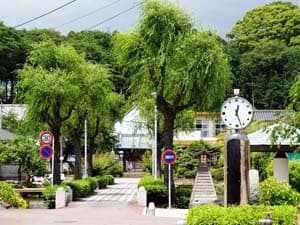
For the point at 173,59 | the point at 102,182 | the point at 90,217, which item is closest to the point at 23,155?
the point at 102,182

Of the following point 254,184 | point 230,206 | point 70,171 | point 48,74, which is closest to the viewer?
point 230,206

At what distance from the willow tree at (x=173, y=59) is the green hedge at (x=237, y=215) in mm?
14414

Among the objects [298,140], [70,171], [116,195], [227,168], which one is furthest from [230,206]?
[70,171]

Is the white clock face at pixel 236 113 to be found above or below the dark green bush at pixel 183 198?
above

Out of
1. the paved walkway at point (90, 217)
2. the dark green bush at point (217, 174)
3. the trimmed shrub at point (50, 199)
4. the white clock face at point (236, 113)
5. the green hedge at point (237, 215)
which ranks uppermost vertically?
the white clock face at point (236, 113)

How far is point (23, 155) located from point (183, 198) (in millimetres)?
13445

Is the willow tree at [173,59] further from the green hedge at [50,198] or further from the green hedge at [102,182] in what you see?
the green hedge at [102,182]

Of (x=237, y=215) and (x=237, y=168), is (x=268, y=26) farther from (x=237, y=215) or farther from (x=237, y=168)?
(x=237, y=215)

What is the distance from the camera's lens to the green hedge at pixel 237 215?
499 inches

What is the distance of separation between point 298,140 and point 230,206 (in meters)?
9.93

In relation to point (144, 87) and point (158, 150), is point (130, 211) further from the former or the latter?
point (158, 150)

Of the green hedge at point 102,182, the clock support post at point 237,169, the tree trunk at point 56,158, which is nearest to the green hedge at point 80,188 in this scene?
the tree trunk at point 56,158

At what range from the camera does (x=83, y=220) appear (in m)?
19.9

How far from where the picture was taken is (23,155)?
3928cm
